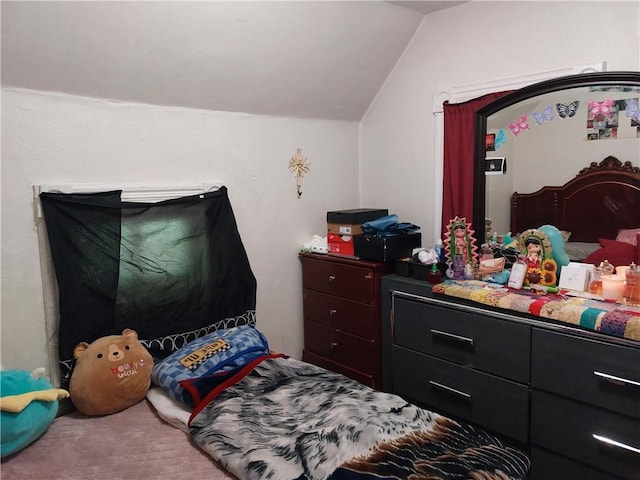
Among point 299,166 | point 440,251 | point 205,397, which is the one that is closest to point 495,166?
point 440,251

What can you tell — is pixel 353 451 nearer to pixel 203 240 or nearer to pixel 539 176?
pixel 203 240

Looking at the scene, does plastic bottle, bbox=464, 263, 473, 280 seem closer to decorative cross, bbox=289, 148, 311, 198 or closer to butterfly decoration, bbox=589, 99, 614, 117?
butterfly decoration, bbox=589, 99, 614, 117

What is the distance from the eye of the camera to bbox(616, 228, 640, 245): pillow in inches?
86.0

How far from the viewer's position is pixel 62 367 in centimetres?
215

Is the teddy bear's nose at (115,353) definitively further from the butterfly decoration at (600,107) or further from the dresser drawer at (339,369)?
the butterfly decoration at (600,107)

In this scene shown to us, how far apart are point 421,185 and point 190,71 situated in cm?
159

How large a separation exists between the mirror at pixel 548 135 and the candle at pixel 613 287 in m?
0.55

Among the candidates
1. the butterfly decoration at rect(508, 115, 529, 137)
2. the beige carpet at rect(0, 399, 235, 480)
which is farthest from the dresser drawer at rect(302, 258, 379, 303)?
the beige carpet at rect(0, 399, 235, 480)

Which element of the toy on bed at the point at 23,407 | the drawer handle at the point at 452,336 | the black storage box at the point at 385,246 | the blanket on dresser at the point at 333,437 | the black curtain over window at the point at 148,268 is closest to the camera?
the blanket on dresser at the point at 333,437

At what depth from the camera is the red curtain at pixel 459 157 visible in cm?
278

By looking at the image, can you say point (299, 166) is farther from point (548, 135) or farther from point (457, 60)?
point (548, 135)

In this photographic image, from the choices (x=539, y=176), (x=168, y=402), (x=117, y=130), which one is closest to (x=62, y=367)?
(x=168, y=402)

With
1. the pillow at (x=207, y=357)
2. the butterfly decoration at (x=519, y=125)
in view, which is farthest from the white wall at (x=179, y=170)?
the butterfly decoration at (x=519, y=125)

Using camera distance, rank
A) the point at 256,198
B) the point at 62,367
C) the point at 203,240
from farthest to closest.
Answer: the point at 256,198
the point at 203,240
the point at 62,367
